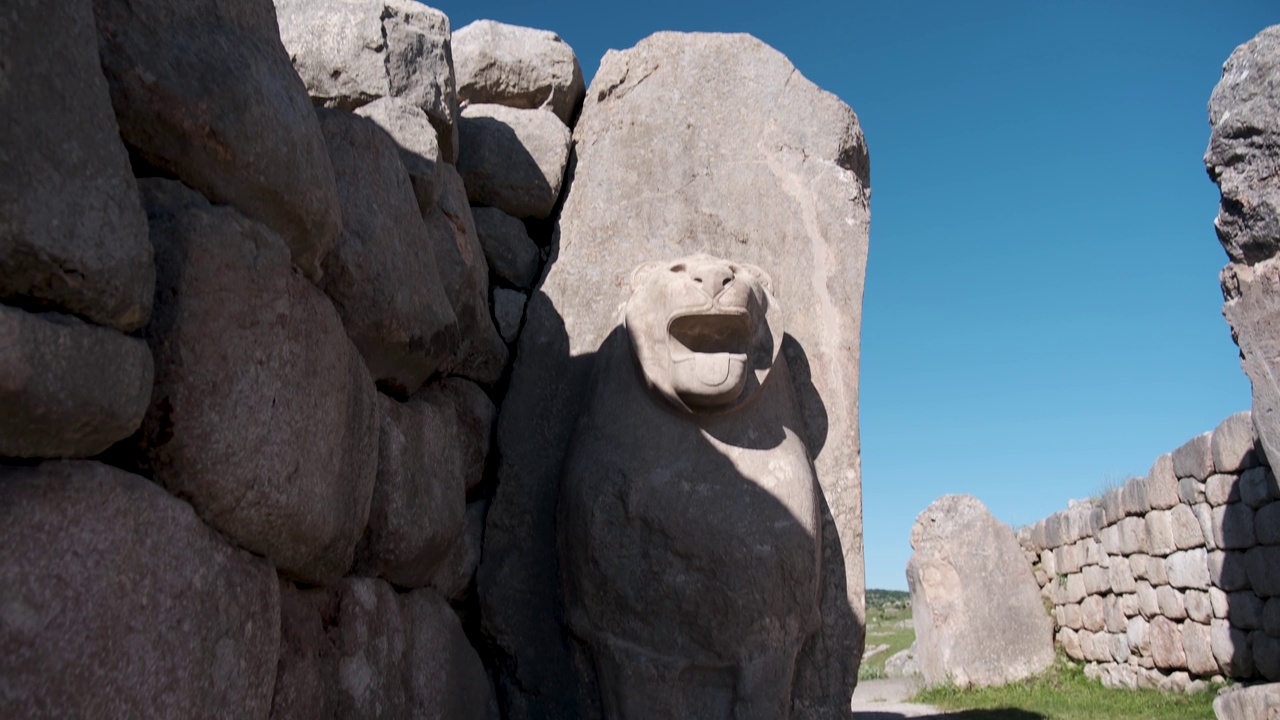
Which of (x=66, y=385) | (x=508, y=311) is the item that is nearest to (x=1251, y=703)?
(x=508, y=311)

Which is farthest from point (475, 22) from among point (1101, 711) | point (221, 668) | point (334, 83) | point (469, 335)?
point (1101, 711)

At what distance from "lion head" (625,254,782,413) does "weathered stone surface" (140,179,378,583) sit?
0.98m

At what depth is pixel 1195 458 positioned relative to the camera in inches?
246

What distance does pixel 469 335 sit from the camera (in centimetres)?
304

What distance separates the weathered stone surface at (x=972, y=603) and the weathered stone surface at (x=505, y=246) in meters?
5.83

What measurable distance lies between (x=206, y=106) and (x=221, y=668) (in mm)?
933

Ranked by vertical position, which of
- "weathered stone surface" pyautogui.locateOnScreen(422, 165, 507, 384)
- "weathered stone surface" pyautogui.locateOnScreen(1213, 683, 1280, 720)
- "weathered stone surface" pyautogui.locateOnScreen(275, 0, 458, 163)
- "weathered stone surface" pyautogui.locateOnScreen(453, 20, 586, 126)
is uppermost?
"weathered stone surface" pyautogui.locateOnScreen(453, 20, 586, 126)

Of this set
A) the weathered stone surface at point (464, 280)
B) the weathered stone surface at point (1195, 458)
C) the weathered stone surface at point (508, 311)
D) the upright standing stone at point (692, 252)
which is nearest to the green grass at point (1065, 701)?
the weathered stone surface at point (1195, 458)

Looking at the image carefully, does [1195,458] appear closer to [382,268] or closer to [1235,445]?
[1235,445]

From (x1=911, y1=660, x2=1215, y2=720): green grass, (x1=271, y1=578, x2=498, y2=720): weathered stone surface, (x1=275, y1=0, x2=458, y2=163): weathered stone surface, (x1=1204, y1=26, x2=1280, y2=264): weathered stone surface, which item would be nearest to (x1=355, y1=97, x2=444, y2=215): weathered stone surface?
(x1=275, y1=0, x2=458, y2=163): weathered stone surface

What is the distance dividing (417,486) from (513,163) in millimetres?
1458

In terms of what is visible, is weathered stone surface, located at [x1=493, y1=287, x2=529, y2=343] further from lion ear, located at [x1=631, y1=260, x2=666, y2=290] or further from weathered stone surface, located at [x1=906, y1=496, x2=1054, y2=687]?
weathered stone surface, located at [x1=906, y1=496, x2=1054, y2=687]

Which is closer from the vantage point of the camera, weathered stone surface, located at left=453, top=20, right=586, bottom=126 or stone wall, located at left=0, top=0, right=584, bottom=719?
stone wall, located at left=0, top=0, right=584, bottom=719

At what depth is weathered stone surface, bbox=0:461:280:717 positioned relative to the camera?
1.27 meters
